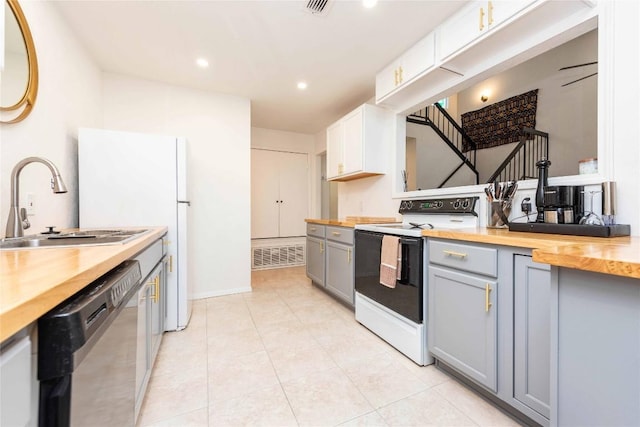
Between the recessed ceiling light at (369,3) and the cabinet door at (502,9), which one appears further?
the recessed ceiling light at (369,3)

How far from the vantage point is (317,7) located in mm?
1858

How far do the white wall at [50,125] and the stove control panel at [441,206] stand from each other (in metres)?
2.74

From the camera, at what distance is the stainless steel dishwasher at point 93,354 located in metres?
0.53

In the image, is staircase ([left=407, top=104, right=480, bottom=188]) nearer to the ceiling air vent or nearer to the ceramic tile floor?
the ceiling air vent

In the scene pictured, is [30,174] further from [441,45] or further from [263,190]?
[263,190]

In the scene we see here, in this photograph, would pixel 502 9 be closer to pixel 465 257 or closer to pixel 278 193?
pixel 465 257

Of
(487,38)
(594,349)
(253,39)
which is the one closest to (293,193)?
(253,39)

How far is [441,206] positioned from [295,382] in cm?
170

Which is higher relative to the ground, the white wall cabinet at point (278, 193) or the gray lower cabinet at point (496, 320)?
the white wall cabinet at point (278, 193)

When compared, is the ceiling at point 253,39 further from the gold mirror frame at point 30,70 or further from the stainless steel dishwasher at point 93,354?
the stainless steel dishwasher at point 93,354

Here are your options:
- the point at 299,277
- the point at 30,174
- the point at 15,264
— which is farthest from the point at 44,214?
the point at 299,277

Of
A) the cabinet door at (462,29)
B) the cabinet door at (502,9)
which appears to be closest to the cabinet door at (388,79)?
the cabinet door at (462,29)

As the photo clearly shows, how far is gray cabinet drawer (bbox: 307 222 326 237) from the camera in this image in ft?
10.4

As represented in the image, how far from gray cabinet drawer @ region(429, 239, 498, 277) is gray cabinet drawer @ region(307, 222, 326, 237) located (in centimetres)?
161
